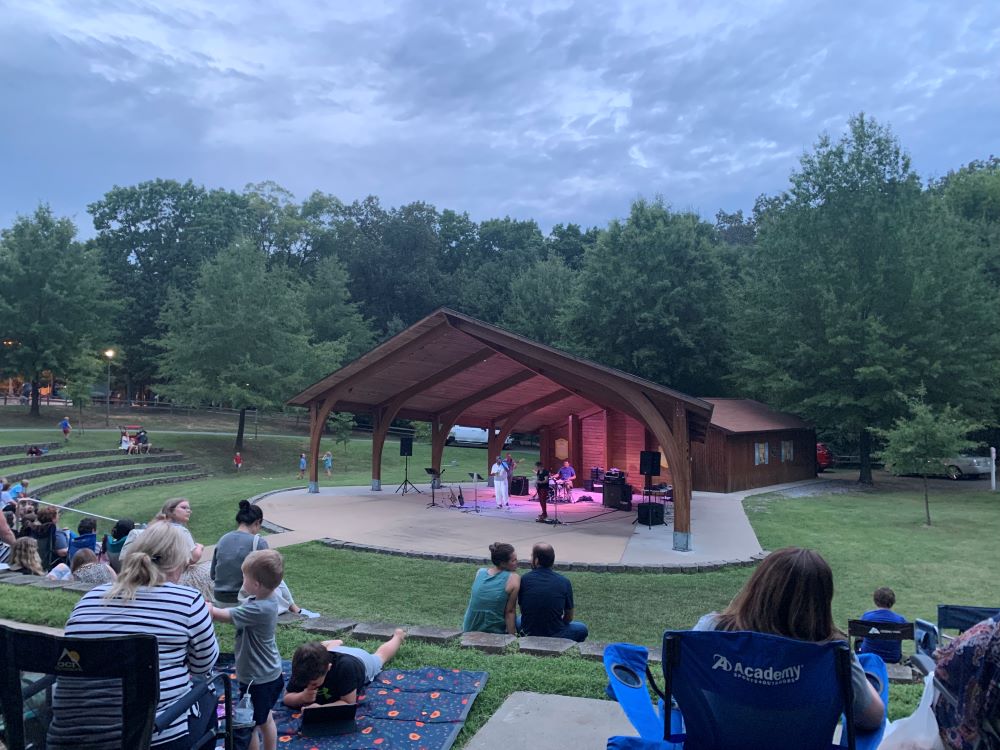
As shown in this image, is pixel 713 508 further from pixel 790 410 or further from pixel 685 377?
pixel 685 377

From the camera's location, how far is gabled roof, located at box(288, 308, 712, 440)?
13.8m

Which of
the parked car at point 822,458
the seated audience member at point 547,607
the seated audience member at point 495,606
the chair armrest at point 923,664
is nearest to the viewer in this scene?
the chair armrest at point 923,664

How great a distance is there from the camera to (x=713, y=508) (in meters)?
18.7

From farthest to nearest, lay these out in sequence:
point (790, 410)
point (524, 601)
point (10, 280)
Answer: point (10, 280) → point (790, 410) → point (524, 601)

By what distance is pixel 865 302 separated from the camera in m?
24.7

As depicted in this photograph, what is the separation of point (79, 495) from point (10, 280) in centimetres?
1884

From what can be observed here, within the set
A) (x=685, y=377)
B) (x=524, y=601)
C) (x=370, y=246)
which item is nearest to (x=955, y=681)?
(x=524, y=601)

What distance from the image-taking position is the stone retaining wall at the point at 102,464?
66.1ft

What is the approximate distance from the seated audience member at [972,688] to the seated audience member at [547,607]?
4023 millimetres

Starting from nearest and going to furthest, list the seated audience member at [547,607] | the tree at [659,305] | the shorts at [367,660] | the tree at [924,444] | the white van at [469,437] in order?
the shorts at [367,660], the seated audience member at [547,607], the tree at [924,444], the tree at [659,305], the white van at [469,437]

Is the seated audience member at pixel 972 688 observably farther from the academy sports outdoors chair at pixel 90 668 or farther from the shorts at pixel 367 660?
the shorts at pixel 367 660

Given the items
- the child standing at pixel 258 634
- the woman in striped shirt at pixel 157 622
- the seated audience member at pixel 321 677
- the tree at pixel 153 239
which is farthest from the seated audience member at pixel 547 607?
the tree at pixel 153 239

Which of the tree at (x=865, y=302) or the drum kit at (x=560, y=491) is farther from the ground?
the tree at (x=865, y=302)

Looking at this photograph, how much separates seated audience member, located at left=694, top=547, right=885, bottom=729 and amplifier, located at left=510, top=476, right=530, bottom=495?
62.5 feet
